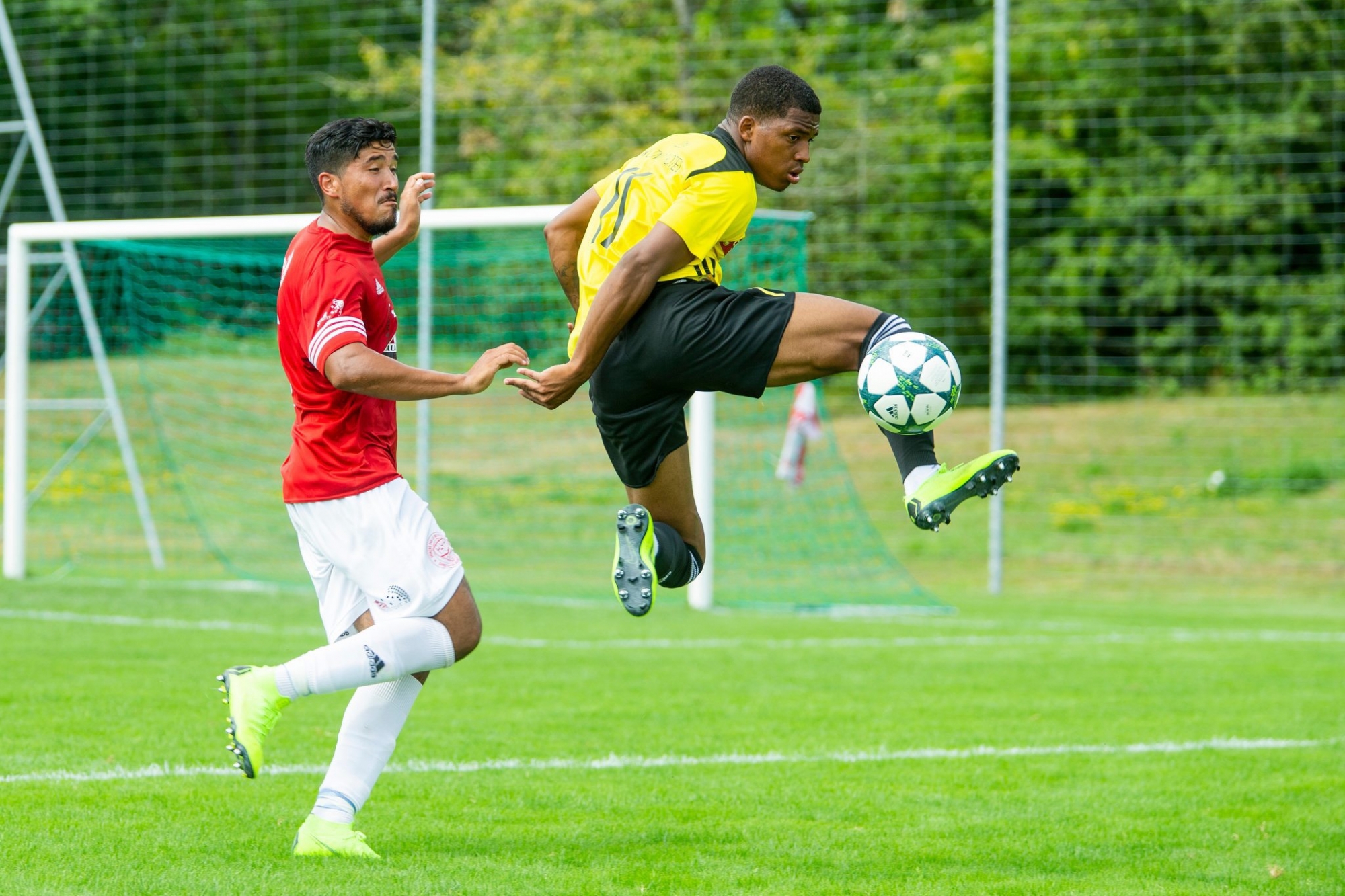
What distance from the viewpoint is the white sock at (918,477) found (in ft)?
15.5

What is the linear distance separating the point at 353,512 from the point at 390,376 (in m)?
0.46

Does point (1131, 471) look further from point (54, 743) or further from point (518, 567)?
point (54, 743)

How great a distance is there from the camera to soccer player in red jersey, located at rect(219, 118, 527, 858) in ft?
15.1

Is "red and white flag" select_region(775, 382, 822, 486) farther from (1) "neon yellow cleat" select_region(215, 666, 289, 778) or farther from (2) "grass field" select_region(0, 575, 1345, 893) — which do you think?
(1) "neon yellow cleat" select_region(215, 666, 289, 778)

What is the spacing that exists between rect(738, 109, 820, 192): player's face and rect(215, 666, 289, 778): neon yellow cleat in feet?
7.18

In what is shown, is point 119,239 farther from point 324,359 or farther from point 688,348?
point 688,348

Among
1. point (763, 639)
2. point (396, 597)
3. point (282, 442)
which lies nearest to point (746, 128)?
point (396, 597)

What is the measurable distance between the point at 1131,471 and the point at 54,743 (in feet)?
49.1

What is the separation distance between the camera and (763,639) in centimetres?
1045

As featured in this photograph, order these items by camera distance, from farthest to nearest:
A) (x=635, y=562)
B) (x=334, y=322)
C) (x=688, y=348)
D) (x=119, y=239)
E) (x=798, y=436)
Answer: (x=798, y=436)
(x=119, y=239)
(x=635, y=562)
(x=688, y=348)
(x=334, y=322)

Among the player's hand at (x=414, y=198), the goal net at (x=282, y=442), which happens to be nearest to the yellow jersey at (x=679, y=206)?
the player's hand at (x=414, y=198)

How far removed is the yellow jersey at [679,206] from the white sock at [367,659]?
1028 millimetres

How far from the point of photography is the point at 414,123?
20.5 metres

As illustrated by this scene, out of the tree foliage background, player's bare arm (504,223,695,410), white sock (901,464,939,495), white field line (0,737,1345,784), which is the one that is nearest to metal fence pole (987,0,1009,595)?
the tree foliage background
